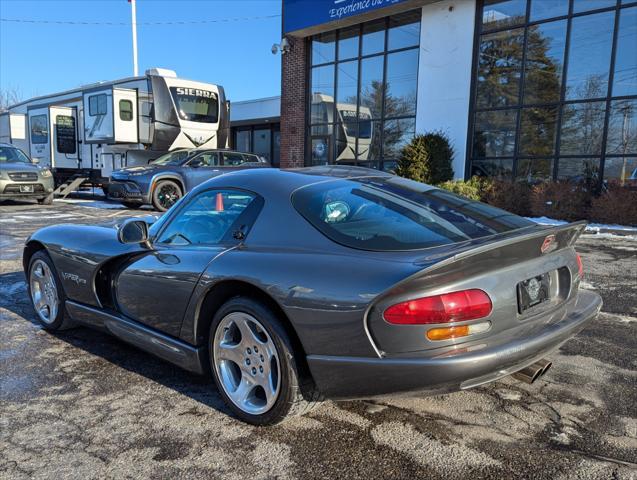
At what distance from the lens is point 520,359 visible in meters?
2.24

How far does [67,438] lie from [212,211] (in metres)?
1.46

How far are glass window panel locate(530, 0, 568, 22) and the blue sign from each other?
343 cm

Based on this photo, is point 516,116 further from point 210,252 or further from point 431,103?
point 210,252

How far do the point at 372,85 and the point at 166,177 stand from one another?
7.23 metres

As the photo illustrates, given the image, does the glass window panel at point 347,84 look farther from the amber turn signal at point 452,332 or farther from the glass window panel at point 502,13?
the amber turn signal at point 452,332

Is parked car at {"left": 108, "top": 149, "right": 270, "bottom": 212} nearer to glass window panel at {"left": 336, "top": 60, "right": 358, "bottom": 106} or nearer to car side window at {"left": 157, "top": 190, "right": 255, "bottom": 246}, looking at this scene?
glass window panel at {"left": 336, "top": 60, "right": 358, "bottom": 106}

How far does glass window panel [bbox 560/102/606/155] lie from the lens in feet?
38.5

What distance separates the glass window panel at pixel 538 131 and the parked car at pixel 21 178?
13.1 metres

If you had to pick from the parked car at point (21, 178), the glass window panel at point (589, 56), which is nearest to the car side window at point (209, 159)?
the parked car at point (21, 178)

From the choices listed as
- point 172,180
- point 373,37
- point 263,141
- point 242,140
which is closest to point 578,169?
point 373,37

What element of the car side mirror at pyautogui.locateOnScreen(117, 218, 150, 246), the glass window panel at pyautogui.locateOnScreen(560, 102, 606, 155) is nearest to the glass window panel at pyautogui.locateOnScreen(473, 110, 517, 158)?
the glass window panel at pyautogui.locateOnScreen(560, 102, 606, 155)

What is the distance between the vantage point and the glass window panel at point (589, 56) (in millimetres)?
11539

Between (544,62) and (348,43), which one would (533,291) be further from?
(348,43)

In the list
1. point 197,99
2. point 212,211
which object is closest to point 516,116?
point 197,99
